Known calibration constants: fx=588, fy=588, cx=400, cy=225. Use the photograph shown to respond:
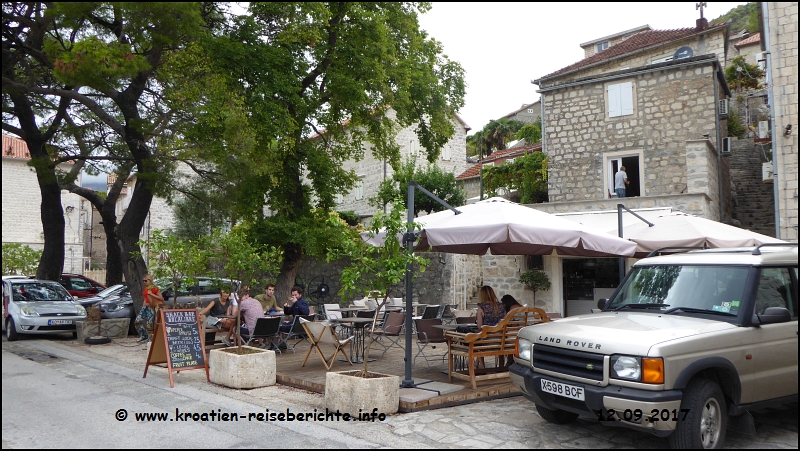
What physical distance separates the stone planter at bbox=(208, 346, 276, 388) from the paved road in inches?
7.6

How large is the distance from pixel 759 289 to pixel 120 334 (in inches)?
544

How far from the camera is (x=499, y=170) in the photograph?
2286 centimetres

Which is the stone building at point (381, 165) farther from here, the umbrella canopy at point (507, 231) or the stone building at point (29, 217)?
the umbrella canopy at point (507, 231)

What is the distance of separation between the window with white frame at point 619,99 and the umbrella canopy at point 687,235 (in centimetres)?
865

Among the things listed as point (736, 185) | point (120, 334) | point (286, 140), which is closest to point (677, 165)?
point (736, 185)

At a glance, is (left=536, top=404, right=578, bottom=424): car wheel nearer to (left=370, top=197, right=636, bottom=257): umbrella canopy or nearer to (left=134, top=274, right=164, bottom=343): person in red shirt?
(left=370, top=197, right=636, bottom=257): umbrella canopy

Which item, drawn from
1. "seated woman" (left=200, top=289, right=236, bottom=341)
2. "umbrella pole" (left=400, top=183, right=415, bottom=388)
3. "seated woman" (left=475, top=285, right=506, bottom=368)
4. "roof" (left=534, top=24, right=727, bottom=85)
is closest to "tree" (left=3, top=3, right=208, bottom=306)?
"seated woman" (left=200, top=289, right=236, bottom=341)

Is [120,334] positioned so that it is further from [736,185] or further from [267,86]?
[736,185]

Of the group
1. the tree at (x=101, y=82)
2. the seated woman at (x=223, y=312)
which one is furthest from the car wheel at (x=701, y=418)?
the tree at (x=101, y=82)

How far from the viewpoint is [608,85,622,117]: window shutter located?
19.2 m

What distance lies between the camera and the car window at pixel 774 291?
5434 millimetres

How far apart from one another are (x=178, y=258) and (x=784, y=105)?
41.1 ft

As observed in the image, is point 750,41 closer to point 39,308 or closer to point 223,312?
point 223,312

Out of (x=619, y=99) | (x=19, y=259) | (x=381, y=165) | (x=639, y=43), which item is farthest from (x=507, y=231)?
(x=19, y=259)
